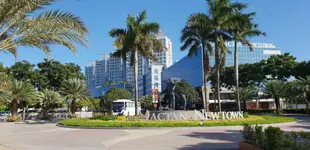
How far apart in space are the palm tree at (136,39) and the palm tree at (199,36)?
350 centimetres

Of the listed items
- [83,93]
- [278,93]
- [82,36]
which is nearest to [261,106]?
[278,93]

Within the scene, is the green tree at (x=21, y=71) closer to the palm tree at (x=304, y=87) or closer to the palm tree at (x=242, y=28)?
the palm tree at (x=242, y=28)

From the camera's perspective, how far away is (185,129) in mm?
18984

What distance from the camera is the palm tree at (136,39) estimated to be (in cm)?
2831

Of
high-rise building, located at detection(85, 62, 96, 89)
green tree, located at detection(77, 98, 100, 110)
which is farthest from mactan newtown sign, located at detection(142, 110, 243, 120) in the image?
high-rise building, located at detection(85, 62, 96, 89)

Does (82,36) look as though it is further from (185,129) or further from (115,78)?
(115,78)

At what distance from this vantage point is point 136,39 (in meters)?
28.0

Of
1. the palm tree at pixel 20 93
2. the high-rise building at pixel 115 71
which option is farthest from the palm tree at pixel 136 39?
the high-rise building at pixel 115 71

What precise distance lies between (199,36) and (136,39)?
7.51m

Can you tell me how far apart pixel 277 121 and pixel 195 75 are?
A: 5317 cm

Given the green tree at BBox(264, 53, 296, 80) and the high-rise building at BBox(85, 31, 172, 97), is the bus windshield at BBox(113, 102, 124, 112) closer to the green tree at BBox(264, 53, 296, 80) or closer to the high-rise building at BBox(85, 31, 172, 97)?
the green tree at BBox(264, 53, 296, 80)

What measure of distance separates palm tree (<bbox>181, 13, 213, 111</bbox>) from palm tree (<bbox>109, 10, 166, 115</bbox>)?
3.50 m

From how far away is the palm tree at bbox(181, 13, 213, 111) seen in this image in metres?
29.2

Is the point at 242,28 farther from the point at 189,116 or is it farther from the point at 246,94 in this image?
the point at 246,94
